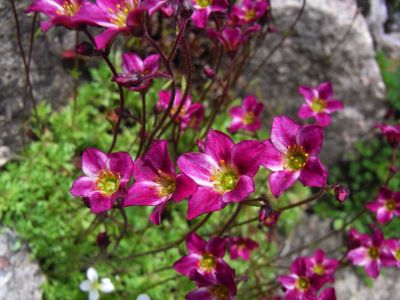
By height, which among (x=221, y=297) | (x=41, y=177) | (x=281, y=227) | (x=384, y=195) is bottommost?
(x=281, y=227)

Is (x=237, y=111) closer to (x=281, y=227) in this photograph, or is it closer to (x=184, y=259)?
(x=281, y=227)

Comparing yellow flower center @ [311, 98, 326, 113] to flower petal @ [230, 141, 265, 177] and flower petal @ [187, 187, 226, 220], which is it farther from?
flower petal @ [187, 187, 226, 220]

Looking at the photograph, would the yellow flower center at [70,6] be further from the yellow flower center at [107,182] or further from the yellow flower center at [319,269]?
the yellow flower center at [319,269]

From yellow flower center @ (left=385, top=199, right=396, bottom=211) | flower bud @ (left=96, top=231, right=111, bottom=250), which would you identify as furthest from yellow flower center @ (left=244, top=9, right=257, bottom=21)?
flower bud @ (left=96, top=231, right=111, bottom=250)

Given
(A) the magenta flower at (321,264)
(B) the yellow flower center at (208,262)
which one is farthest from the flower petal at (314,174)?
(A) the magenta flower at (321,264)

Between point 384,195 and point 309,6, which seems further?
point 309,6

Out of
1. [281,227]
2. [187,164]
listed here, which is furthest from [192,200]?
[281,227]
